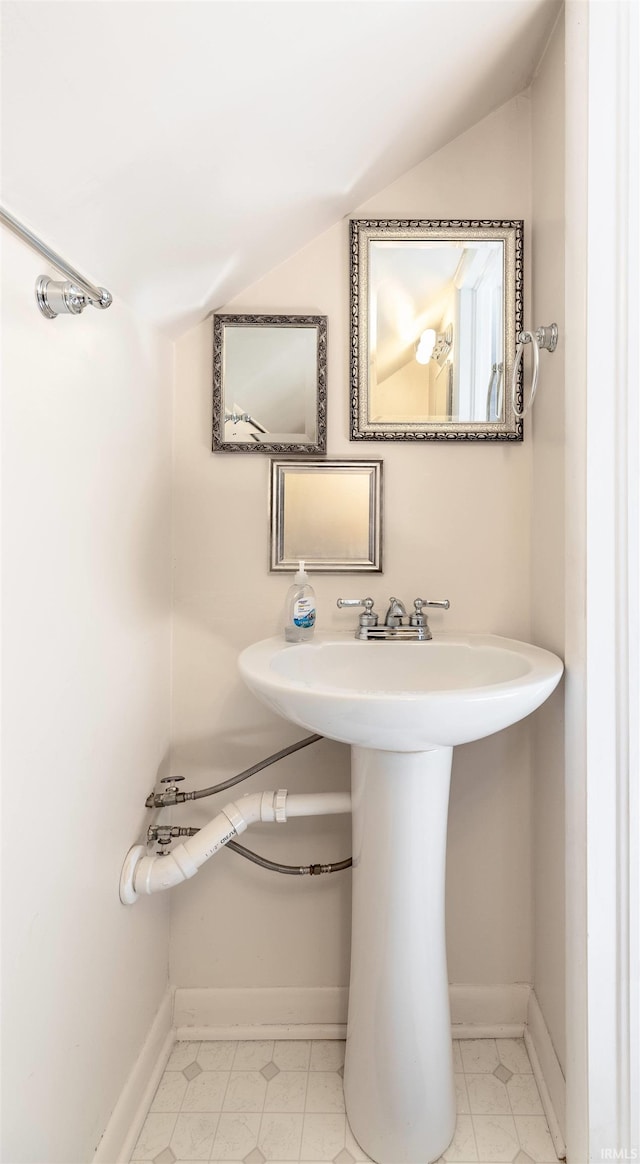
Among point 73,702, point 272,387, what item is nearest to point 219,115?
point 272,387

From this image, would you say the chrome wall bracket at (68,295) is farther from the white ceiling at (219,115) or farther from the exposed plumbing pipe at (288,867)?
the exposed plumbing pipe at (288,867)

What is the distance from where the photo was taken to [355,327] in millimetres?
1323

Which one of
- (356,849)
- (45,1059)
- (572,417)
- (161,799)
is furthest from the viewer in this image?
(161,799)

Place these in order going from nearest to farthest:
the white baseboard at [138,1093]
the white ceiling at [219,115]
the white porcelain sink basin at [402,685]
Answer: the white ceiling at [219,115] < the white porcelain sink basin at [402,685] < the white baseboard at [138,1093]

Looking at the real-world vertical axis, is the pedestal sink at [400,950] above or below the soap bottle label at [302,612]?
below

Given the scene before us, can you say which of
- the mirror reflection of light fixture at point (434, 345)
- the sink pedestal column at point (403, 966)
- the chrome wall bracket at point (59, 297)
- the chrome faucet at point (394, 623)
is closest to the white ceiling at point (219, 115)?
the chrome wall bracket at point (59, 297)

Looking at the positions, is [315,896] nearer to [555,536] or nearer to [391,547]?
[391,547]

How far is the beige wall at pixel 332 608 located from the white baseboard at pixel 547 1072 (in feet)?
0.31

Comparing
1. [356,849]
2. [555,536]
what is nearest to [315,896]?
[356,849]

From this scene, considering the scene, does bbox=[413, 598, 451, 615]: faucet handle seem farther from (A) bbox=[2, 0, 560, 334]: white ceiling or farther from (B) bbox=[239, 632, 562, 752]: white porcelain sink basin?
(A) bbox=[2, 0, 560, 334]: white ceiling

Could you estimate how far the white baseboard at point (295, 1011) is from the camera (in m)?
1.33

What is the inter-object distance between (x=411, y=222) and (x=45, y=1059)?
1.58 meters

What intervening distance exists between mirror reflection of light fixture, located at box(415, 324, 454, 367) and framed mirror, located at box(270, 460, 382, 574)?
250 millimetres

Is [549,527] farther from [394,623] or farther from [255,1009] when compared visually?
[255,1009]
